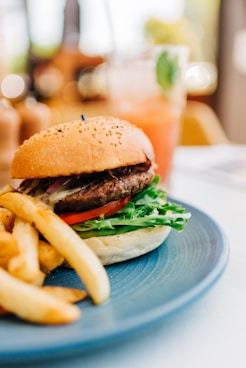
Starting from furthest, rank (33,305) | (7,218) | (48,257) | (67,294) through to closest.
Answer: (7,218) → (48,257) → (67,294) → (33,305)

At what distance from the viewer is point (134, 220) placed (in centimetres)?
144

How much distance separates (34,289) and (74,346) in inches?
6.4

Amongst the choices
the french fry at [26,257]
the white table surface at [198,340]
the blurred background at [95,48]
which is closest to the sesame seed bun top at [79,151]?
the french fry at [26,257]

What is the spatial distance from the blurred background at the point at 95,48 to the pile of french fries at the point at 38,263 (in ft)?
18.2

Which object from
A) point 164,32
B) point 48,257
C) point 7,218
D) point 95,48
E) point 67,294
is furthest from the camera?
point 95,48

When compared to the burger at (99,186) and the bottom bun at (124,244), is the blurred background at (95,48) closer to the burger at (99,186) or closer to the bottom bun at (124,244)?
the burger at (99,186)

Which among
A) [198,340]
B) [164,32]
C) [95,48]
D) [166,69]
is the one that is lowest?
[198,340]

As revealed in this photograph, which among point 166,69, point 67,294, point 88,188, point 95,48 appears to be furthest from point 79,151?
point 95,48

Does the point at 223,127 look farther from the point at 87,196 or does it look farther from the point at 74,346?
the point at 74,346

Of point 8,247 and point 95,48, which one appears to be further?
point 95,48

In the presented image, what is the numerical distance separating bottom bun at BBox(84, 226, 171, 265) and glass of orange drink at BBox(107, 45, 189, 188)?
1045 mm

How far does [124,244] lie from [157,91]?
1.26 meters

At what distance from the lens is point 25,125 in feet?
8.95

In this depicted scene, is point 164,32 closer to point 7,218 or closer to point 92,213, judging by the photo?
point 92,213
